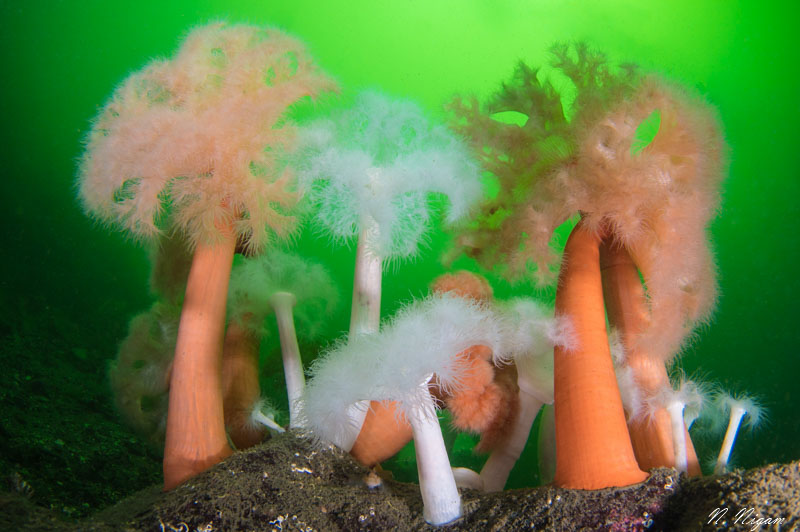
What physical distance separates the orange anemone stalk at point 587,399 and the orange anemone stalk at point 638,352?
0.24 metres

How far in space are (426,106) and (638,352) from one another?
13.2ft

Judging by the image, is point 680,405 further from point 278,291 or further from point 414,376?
point 278,291

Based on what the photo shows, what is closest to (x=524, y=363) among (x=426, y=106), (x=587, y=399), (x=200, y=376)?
(x=587, y=399)

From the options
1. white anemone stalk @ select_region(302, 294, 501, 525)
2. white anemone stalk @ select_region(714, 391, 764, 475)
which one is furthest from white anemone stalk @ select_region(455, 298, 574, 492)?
white anemone stalk @ select_region(714, 391, 764, 475)

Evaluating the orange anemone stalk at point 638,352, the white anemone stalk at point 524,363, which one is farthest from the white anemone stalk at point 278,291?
the orange anemone stalk at point 638,352

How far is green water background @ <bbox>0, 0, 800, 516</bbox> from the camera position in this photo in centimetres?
569

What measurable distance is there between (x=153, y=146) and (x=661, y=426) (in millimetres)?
2543

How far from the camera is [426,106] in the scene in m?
5.04

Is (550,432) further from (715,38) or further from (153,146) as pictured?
(715,38)

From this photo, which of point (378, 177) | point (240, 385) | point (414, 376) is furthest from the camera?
point (240, 385)

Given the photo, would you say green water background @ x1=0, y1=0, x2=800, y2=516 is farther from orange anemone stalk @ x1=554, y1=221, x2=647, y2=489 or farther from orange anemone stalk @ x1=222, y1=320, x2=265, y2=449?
orange anemone stalk @ x1=554, y1=221, x2=647, y2=489

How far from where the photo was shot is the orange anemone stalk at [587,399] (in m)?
1.49

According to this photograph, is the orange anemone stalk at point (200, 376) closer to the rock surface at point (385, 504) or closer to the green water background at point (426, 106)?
the rock surface at point (385, 504)

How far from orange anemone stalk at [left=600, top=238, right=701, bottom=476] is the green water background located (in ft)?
9.78
